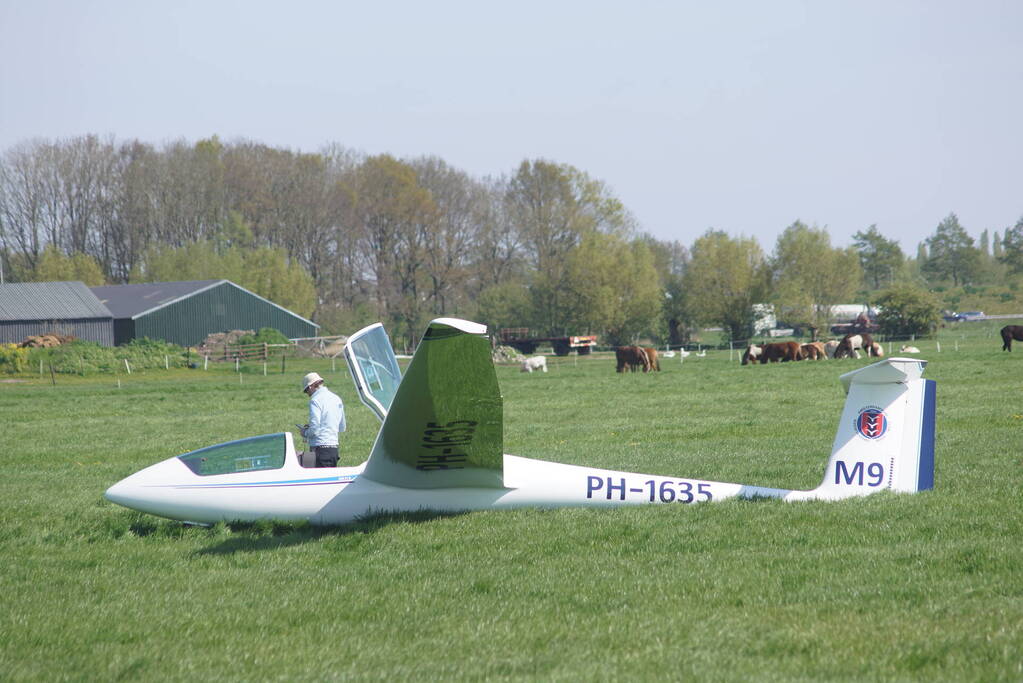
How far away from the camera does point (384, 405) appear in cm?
1001

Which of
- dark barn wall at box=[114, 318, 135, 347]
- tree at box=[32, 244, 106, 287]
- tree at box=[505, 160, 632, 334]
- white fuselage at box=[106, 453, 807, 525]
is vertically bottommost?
white fuselage at box=[106, 453, 807, 525]

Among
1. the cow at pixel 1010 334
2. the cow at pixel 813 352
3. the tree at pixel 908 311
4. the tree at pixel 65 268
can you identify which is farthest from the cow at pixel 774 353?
the tree at pixel 65 268

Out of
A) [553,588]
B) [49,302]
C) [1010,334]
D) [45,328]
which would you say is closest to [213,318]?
[49,302]

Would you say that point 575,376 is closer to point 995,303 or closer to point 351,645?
point 351,645

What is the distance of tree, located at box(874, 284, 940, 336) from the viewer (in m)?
59.3

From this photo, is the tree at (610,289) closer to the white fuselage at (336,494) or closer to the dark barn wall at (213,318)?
the dark barn wall at (213,318)

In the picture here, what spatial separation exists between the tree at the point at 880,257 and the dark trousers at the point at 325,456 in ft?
345

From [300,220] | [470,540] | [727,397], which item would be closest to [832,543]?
[470,540]

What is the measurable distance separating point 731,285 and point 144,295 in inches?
1582

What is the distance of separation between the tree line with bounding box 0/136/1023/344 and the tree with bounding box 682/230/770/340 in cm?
10

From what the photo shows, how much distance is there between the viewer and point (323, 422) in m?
9.45

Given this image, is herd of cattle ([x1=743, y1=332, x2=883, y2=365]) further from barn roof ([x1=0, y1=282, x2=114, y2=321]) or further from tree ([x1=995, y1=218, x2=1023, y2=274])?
tree ([x1=995, y1=218, x2=1023, y2=274])

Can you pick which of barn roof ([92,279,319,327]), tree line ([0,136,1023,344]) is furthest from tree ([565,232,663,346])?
barn roof ([92,279,319,327])

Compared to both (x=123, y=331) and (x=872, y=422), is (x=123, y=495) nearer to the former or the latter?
(x=872, y=422)
